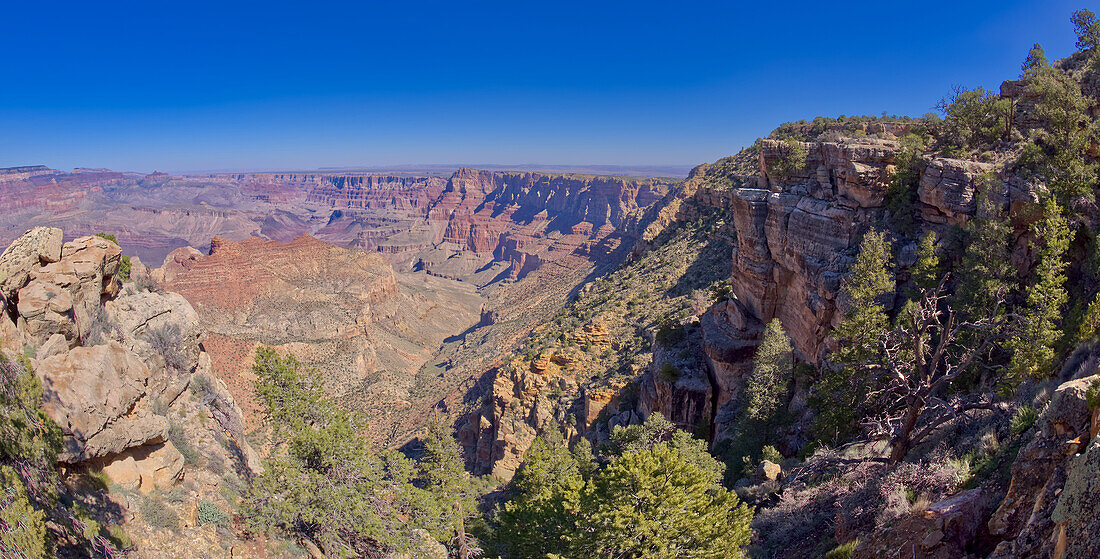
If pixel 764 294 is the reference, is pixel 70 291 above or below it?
above

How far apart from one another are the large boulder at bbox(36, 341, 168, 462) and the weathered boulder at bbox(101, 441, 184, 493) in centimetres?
56

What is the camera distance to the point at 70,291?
1792 cm

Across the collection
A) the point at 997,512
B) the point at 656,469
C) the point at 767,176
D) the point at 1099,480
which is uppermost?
the point at 767,176

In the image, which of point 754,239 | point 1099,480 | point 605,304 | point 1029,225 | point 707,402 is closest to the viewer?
point 1099,480

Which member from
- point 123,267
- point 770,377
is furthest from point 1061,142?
point 123,267

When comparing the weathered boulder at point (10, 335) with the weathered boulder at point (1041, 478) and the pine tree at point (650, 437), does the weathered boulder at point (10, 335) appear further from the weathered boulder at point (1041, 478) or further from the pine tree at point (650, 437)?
the pine tree at point (650, 437)

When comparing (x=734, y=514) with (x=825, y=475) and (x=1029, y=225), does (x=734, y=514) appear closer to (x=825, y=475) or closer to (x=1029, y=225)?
(x=825, y=475)

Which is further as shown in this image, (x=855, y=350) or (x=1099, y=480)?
(x=855, y=350)

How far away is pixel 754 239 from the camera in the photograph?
31922mm

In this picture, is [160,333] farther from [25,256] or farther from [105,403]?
[105,403]

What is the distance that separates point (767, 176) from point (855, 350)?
18.2 metres

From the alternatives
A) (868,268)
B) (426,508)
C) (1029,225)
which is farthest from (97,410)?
(1029,225)

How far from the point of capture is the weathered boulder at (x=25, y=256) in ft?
50.8

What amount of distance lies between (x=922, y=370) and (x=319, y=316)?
110m
